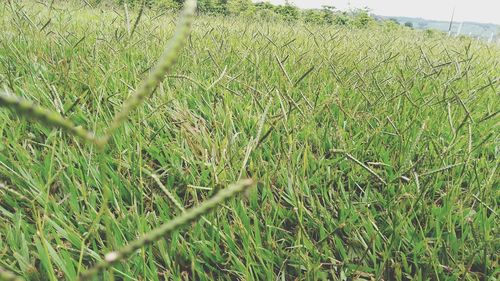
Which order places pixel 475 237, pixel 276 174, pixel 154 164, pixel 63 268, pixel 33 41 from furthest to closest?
pixel 33 41 < pixel 154 164 < pixel 276 174 < pixel 475 237 < pixel 63 268

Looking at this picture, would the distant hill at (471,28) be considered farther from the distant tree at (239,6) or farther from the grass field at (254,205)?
the distant tree at (239,6)

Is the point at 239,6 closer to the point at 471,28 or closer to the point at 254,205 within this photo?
the point at 254,205

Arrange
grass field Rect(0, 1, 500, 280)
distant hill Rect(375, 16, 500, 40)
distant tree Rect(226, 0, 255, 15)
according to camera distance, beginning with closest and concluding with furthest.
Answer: grass field Rect(0, 1, 500, 280) → distant hill Rect(375, 16, 500, 40) → distant tree Rect(226, 0, 255, 15)

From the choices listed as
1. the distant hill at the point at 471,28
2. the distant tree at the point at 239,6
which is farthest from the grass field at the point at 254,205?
the distant tree at the point at 239,6

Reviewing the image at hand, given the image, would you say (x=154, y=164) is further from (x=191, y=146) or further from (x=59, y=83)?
(x=59, y=83)

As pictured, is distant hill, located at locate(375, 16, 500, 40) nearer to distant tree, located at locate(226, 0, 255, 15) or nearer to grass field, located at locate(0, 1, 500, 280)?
grass field, located at locate(0, 1, 500, 280)

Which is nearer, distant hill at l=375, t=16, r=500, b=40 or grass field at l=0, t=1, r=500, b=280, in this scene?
grass field at l=0, t=1, r=500, b=280

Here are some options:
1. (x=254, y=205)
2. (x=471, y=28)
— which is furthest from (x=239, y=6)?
(x=471, y=28)

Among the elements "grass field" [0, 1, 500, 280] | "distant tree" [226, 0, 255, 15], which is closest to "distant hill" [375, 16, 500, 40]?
"grass field" [0, 1, 500, 280]

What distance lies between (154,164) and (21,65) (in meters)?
0.81

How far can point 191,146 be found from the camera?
102 cm

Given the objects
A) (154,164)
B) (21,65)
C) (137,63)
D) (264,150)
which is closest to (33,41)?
(21,65)

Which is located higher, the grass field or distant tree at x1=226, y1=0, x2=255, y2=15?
distant tree at x1=226, y1=0, x2=255, y2=15

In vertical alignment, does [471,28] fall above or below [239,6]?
above
